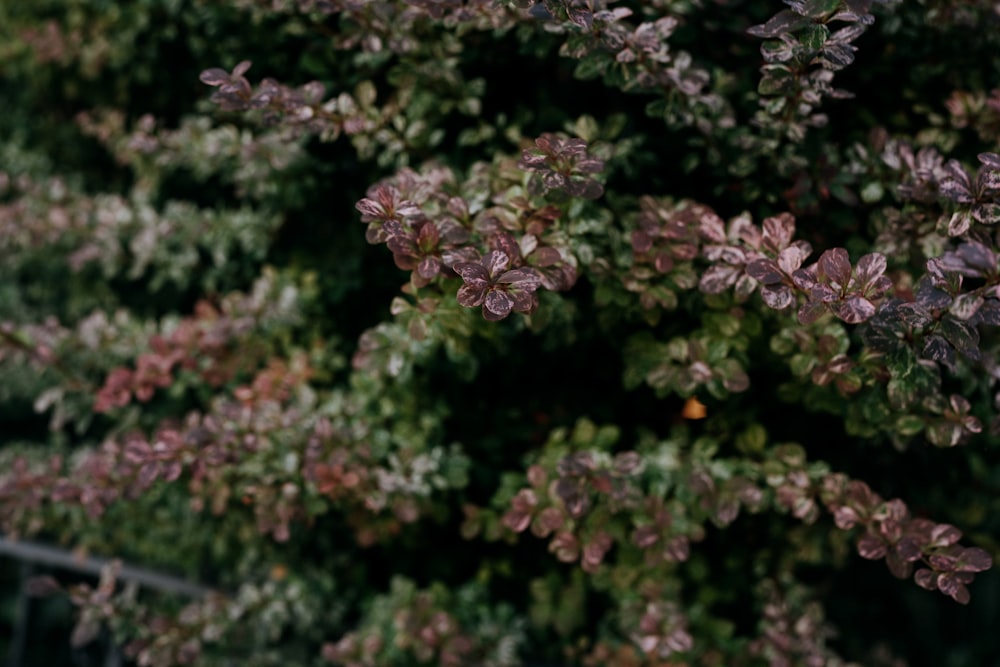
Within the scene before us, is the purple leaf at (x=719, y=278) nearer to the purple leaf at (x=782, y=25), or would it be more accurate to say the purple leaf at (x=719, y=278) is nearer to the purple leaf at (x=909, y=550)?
the purple leaf at (x=782, y=25)

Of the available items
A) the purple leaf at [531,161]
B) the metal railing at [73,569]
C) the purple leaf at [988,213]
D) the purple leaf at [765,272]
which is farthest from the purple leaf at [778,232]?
the metal railing at [73,569]

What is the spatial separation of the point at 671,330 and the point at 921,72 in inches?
29.5

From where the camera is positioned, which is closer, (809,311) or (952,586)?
(809,311)

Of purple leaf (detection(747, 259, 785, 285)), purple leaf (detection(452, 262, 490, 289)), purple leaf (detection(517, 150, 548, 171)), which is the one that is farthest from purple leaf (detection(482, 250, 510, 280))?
purple leaf (detection(747, 259, 785, 285))

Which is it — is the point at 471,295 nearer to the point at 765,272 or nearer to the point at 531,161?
the point at 531,161

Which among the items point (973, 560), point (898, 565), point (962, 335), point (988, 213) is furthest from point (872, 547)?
point (988, 213)

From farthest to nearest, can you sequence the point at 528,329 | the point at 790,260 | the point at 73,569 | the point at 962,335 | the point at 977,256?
the point at 73,569 → the point at 528,329 → the point at 790,260 → the point at 962,335 → the point at 977,256

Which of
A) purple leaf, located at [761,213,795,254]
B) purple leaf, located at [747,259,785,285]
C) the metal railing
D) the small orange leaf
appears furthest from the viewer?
the metal railing

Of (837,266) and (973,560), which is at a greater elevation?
(837,266)

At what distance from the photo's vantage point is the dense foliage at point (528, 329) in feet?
4.52

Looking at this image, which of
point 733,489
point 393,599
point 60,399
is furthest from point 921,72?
point 60,399

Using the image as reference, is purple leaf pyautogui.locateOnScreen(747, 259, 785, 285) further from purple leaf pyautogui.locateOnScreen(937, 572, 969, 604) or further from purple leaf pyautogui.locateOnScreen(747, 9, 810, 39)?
purple leaf pyautogui.locateOnScreen(937, 572, 969, 604)

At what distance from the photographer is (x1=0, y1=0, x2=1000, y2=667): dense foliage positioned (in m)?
1.38

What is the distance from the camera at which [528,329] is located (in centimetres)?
191
